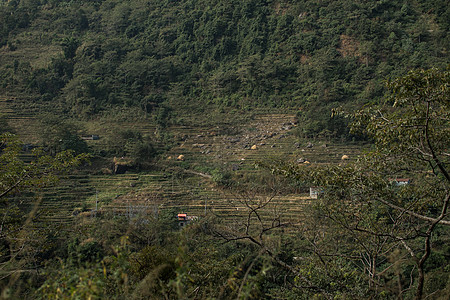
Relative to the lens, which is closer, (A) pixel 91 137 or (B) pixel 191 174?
(B) pixel 191 174

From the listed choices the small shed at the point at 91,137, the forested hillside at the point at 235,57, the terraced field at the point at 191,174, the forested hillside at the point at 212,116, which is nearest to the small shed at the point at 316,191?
the forested hillside at the point at 212,116

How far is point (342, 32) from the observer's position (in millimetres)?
37312

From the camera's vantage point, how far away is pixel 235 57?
41031mm

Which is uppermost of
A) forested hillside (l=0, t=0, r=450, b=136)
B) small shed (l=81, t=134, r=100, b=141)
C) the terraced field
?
forested hillside (l=0, t=0, r=450, b=136)

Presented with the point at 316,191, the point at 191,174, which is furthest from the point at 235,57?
the point at 316,191

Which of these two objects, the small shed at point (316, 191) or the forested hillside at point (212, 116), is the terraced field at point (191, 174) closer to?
the forested hillside at point (212, 116)

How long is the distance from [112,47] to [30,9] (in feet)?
53.3

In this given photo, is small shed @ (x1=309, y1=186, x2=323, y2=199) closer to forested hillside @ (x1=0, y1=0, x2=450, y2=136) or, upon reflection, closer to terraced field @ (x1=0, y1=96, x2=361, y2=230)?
terraced field @ (x1=0, y1=96, x2=361, y2=230)

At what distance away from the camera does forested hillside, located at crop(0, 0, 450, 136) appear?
109 ft

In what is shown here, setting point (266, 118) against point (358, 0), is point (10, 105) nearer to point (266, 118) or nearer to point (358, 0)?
point (266, 118)

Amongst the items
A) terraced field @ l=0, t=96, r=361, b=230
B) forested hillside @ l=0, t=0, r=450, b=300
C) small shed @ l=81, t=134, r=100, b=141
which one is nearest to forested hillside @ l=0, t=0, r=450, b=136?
forested hillside @ l=0, t=0, r=450, b=300

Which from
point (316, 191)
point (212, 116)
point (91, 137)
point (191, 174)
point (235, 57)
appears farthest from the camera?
point (235, 57)

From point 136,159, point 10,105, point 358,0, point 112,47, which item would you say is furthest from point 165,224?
point 358,0

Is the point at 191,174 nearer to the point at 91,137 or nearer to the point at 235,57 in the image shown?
the point at 91,137
